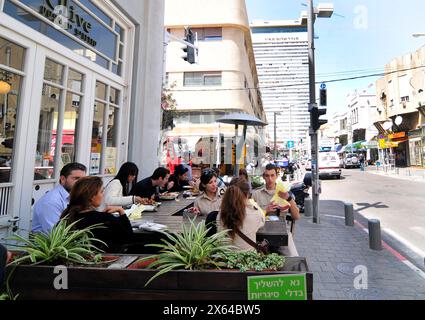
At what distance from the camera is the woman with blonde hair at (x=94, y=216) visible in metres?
2.48

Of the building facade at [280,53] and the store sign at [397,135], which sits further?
the building facade at [280,53]

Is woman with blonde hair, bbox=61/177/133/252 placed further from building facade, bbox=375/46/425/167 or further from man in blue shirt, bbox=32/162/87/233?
building facade, bbox=375/46/425/167

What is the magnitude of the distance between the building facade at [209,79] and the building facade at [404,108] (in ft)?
52.6

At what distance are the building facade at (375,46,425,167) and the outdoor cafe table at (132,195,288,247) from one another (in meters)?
29.2

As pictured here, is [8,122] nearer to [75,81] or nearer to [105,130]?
[75,81]

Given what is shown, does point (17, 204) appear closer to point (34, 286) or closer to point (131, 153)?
point (34, 286)

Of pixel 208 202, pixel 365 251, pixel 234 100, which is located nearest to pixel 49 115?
pixel 208 202

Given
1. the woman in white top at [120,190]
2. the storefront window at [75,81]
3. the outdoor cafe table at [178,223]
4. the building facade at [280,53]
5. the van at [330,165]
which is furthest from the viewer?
the building facade at [280,53]

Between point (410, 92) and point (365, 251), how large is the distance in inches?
1227

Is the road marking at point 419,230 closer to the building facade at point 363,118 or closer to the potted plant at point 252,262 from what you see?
the potted plant at point 252,262

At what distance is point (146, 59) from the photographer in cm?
688

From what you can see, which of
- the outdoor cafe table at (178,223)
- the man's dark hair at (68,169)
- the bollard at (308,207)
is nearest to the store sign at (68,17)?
the man's dark hair at (68,169)

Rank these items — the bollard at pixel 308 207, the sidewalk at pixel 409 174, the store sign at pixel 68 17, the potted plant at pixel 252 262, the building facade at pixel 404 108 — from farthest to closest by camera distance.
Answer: the building facade at pixel 404 108 < the sidewalk at pixel 409 174 < the bollard at pixel 308 207 < the store sign at pixel 68 17 < the potted plant at pixel 252 262

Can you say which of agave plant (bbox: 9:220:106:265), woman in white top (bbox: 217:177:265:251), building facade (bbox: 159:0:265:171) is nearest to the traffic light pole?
woman in white top (bbox: 217:177:265:251)
